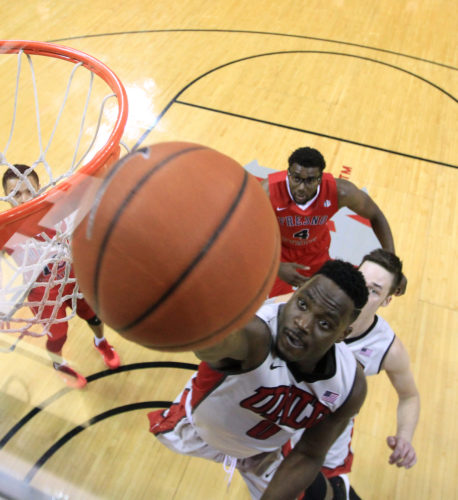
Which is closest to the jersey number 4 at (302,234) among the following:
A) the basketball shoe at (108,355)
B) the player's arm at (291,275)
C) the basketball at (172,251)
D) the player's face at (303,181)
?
the player's face at (303,181)

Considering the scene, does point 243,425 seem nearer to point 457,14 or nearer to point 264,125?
point 264,125

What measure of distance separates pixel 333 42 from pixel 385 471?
4539 millimetres

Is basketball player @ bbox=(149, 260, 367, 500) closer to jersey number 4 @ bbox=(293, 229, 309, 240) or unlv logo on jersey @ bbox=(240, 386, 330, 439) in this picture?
unlv logo on jersey @ bbox=(240, 386, 330, 439)

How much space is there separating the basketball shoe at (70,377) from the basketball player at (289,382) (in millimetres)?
992

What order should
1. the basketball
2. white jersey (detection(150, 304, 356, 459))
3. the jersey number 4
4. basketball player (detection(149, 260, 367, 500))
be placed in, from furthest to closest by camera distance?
the jersey number 4
white jersey (detection(150, 304, 356, 459))
basketball player (detection(149, 260, 367, 500))
the basketball

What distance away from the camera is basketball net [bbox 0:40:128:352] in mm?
1429

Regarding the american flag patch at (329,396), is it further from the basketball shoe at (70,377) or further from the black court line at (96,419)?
the basketball shoe at (70,377)

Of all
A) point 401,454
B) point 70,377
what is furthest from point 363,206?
point 70,377

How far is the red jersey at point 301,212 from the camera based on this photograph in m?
2.26

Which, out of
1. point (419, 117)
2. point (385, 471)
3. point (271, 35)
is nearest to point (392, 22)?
point (271, 35)

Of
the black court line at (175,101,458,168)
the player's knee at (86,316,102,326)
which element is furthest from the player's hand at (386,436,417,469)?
the black court line at (175,101,458,168)

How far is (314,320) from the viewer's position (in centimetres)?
114

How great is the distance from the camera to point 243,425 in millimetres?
1400

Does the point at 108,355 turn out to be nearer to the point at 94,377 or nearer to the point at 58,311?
the point at 94,377
